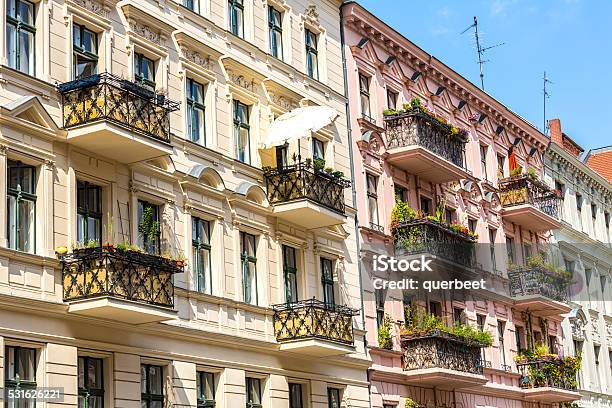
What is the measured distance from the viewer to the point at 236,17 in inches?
1102

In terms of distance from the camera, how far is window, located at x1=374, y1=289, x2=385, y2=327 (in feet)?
105

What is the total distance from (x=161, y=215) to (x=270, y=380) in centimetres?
516

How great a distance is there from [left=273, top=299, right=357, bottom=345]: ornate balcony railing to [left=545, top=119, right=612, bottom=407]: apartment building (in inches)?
812

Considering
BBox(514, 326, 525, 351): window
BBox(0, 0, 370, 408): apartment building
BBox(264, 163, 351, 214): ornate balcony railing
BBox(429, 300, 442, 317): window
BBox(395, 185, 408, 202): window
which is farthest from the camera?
BBox(514, 326, 525, 351): window

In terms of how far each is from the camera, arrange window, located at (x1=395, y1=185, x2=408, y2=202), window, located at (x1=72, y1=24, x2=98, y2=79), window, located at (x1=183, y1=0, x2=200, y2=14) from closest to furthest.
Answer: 1. window, located at (x1=72, y1=24, x2=98, y2=79)
2. window, located at (x1=183, y1=0, x2=200, y2=14)
3. window, located at (x1=395, y1=185, x2=408, y2=202)

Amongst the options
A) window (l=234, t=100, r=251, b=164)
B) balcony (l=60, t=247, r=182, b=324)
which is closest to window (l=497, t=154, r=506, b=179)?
window (l=234, t=100, r=251, b=164)

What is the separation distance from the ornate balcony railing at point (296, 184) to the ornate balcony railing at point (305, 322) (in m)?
2.60

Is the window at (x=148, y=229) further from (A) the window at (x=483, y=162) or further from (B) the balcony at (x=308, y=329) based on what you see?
(A) the window at (x=483, y=162)

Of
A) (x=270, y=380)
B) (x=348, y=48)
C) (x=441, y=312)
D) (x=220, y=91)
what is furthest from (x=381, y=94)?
(x=270, y=380)

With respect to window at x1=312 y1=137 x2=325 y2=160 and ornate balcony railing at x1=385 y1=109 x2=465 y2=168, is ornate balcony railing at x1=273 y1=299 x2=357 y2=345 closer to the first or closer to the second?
window at x1=312 y1=137 x2=325 y2=160

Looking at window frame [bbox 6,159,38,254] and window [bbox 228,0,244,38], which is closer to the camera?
window frame [bbox 6,159,38,254]

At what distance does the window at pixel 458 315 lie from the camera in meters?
36.3

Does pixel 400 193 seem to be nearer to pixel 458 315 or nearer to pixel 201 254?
pixel 458 315

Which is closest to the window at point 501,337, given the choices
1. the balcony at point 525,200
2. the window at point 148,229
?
the balcony at point 525,200
